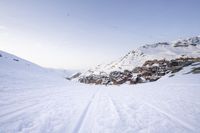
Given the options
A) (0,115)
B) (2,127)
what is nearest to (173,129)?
(2,127)

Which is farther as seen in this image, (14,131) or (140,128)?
(140,128)

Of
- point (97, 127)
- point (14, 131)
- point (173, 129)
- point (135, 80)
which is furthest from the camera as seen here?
point (135, 80)

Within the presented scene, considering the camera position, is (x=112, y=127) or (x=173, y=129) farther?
(x=112, y=127)

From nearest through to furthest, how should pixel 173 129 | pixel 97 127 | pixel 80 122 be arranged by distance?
pixel 173 129 < pixel 97 127 < pixel 80 122

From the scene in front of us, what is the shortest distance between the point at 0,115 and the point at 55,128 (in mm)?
2897

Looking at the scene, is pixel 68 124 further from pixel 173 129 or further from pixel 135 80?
pixel 135 80

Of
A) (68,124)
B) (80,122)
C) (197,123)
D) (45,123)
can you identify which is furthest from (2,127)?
(197,123)

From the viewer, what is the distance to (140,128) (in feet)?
24.3

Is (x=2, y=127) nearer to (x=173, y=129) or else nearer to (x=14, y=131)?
(x=14, y=131)

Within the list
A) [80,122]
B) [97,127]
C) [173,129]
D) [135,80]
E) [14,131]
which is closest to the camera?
[14,131]

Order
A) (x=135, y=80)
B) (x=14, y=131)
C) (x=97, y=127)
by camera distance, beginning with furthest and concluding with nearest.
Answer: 1. (x=135, y=80)
2. (x=97, y=127)
3. (x=14, y=131)

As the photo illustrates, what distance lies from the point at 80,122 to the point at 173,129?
11.9 ft

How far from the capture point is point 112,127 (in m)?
7.54

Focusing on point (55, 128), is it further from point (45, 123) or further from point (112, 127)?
point (112, 127)
